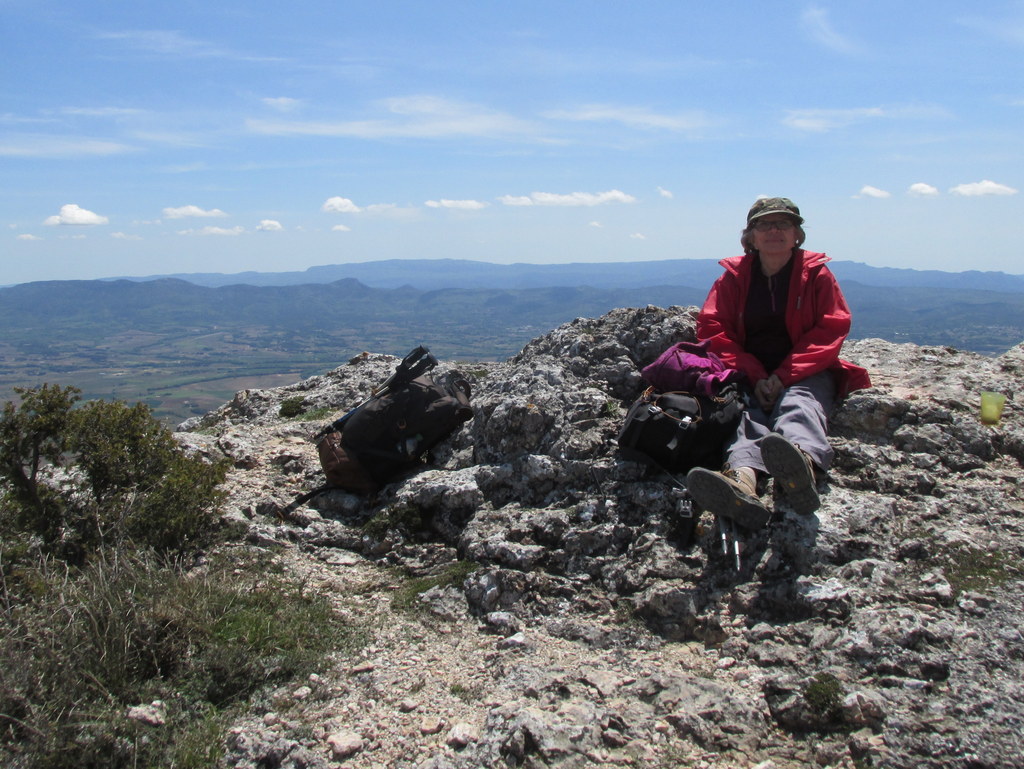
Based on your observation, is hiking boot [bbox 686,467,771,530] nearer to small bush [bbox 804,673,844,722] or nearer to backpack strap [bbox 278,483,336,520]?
small bush [bbox 804,673,844,722]

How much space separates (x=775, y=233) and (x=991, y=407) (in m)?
3.11

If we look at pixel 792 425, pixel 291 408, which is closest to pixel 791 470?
pixel 792 425

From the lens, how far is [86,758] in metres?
3.92

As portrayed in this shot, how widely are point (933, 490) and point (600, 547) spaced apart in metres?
3.27

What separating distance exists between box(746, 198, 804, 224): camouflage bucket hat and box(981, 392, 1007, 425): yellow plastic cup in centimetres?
290

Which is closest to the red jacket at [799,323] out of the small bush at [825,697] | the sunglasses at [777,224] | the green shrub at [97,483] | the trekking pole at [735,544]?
the sunglasses at [777,224]

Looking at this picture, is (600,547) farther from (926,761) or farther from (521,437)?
(926,761)

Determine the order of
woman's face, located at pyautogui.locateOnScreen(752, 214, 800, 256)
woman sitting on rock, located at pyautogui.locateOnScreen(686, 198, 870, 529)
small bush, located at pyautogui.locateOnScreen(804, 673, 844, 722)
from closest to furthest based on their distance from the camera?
1. small bush, located at pyautogui.locateOnScreen(804, 673, 844, 722)
2. woman sitting on rock, located at pyautogui.locateOnScreen(686, 198, 870, 529)
3. woman's face, located at pyautogui.locateOnScreen(752, 214, 800, 256)

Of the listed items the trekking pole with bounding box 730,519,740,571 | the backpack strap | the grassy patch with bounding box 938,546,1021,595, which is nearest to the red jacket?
the trekking pole with bounding box 730,519,740,571

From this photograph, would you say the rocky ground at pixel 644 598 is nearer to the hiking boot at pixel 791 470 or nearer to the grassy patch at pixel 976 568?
the grassy patch at pixel 976 568

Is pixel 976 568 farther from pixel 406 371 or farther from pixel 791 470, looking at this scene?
pixel 406 371

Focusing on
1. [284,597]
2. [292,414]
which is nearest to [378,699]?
[284,597]

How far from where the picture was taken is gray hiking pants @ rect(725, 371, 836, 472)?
624 cm

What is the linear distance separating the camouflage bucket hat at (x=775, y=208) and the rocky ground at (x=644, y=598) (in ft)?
7.20
